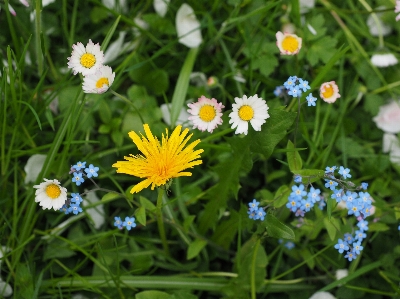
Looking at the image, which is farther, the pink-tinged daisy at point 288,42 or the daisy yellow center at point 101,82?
the pink-tinged daisy at point 288,42

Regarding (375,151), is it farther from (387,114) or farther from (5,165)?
(5,165)

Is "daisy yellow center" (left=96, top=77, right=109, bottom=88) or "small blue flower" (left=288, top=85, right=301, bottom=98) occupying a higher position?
"daisy yellow center" (left=96, top=77, right=109, bottom=88)

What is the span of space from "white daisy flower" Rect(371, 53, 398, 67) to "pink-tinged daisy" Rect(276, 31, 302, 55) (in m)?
0.31

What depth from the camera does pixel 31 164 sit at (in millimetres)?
1103

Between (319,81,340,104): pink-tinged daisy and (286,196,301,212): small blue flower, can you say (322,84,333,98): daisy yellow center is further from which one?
(286,196,301,212): small blue flower

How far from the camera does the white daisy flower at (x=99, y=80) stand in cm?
88

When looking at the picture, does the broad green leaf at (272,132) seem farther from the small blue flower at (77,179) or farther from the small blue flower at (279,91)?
the small blue flower at (77,179)

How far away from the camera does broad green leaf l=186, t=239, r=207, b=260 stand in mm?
1021

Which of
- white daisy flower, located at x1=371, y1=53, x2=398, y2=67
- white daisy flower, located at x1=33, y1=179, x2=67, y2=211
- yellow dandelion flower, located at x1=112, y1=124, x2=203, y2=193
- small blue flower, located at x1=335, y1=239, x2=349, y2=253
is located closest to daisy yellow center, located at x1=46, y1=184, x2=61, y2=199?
white daisy flower, located at x1=33, y1=179, x2=67, y2=211

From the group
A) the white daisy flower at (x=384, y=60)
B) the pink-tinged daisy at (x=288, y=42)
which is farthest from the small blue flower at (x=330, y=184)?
the white daisy flower at (x=384, y=60)

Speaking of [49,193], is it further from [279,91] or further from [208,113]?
[279,91]

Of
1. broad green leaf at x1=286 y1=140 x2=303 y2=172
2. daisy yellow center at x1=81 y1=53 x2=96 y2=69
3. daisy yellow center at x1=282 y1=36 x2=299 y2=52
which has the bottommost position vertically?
broad green leaf at x1=286 y1=140 x2=303 y2=172

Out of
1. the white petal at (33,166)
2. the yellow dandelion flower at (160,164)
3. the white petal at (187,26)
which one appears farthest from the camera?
the white petal at (187,26)

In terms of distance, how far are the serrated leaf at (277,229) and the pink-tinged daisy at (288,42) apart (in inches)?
15.0
